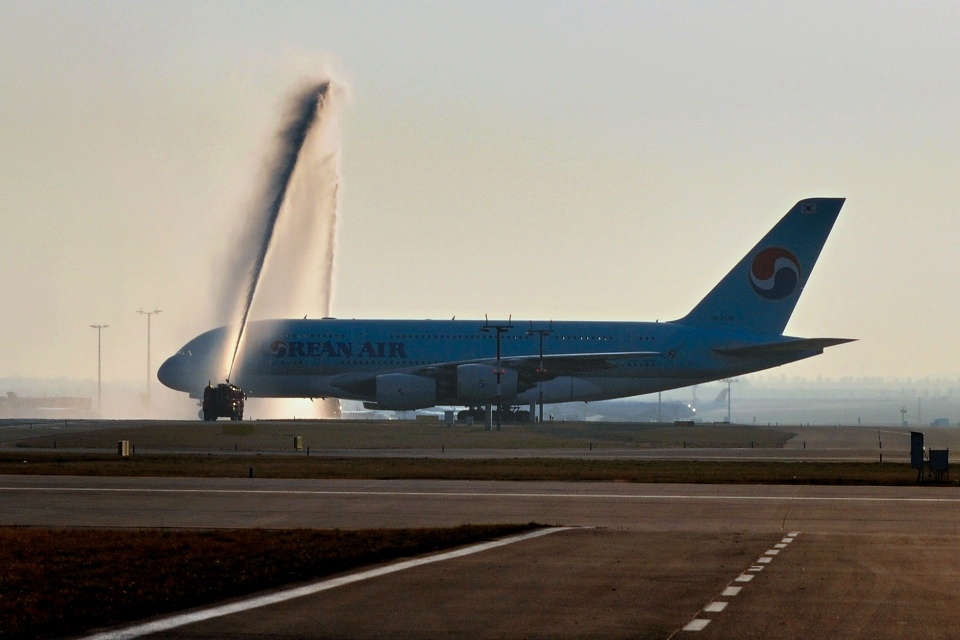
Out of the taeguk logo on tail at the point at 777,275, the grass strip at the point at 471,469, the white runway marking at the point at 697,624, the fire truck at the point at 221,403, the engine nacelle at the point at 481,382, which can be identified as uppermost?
the taeguk logo on tail at the point at 777,275

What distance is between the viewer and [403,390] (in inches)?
3009

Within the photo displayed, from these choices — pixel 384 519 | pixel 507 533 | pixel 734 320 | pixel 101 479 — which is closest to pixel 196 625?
pixel 507 533

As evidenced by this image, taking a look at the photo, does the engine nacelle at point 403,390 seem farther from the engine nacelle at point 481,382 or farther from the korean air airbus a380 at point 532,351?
the engine nacelle at point 481,382

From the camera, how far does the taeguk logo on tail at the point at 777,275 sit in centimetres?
8281

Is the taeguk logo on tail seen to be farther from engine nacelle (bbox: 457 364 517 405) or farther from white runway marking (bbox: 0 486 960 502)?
white runway marking (bbox: 0 486 960 502)

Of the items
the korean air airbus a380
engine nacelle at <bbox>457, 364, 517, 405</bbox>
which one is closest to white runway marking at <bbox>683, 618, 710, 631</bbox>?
the korean air airbus a380

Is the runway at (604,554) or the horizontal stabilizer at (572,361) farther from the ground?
the horizontal stabilizer at (572,361)

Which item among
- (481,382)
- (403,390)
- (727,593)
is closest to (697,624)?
(727,593)

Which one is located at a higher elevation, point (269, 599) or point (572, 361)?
point (572, 361)

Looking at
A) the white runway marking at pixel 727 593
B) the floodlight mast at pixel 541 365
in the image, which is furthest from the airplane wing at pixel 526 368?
the white runway marking at pixel 727 593

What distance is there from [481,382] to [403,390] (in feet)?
15.7

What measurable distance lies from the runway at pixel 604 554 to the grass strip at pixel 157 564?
47.2 inches

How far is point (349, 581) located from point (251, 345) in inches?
2426

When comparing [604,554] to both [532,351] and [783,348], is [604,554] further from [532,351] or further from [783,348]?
[783,348]
